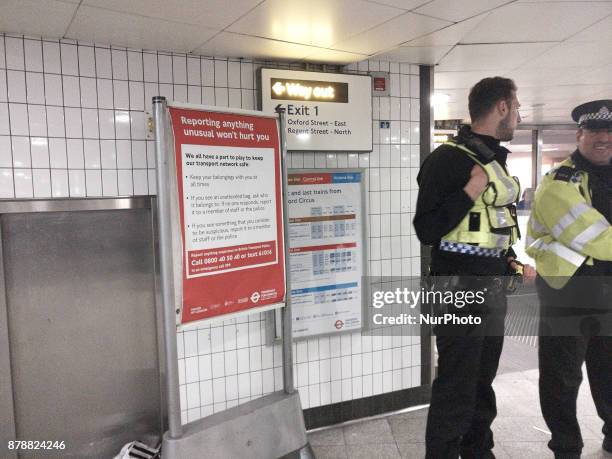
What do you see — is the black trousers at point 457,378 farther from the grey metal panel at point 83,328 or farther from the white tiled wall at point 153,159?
the grey metal panel at point 83,328

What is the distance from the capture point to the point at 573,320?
8.40 feet

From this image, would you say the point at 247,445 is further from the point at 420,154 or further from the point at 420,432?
the point at 420,154

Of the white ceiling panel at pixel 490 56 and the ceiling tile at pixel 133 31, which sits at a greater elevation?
the white ceiling panel at pixel 490 56

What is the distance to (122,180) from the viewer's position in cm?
269

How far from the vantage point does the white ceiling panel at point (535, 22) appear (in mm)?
2428

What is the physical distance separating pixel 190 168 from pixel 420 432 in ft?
7.82

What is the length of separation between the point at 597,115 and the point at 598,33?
751 mm

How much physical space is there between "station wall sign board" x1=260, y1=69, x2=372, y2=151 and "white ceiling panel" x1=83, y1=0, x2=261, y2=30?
0.71m

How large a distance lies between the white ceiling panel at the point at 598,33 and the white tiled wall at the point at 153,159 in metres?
1.07

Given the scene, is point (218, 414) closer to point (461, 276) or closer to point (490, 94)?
point (461, 276)

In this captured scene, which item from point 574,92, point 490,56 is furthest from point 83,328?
point 574,92

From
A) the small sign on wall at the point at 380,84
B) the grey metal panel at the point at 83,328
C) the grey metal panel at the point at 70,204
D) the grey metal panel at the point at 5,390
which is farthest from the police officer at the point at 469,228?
the grey metal panel at the point at 5,390

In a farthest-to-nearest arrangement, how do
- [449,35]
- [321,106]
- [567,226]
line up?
1. [321,106]
2. [449,35]
3. [567,226]

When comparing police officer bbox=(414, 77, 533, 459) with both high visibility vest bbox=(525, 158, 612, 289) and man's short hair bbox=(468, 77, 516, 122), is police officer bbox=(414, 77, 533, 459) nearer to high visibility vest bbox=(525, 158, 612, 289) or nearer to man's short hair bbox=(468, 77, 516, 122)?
man's short hair bbox=(468, 77, 516, 122)
